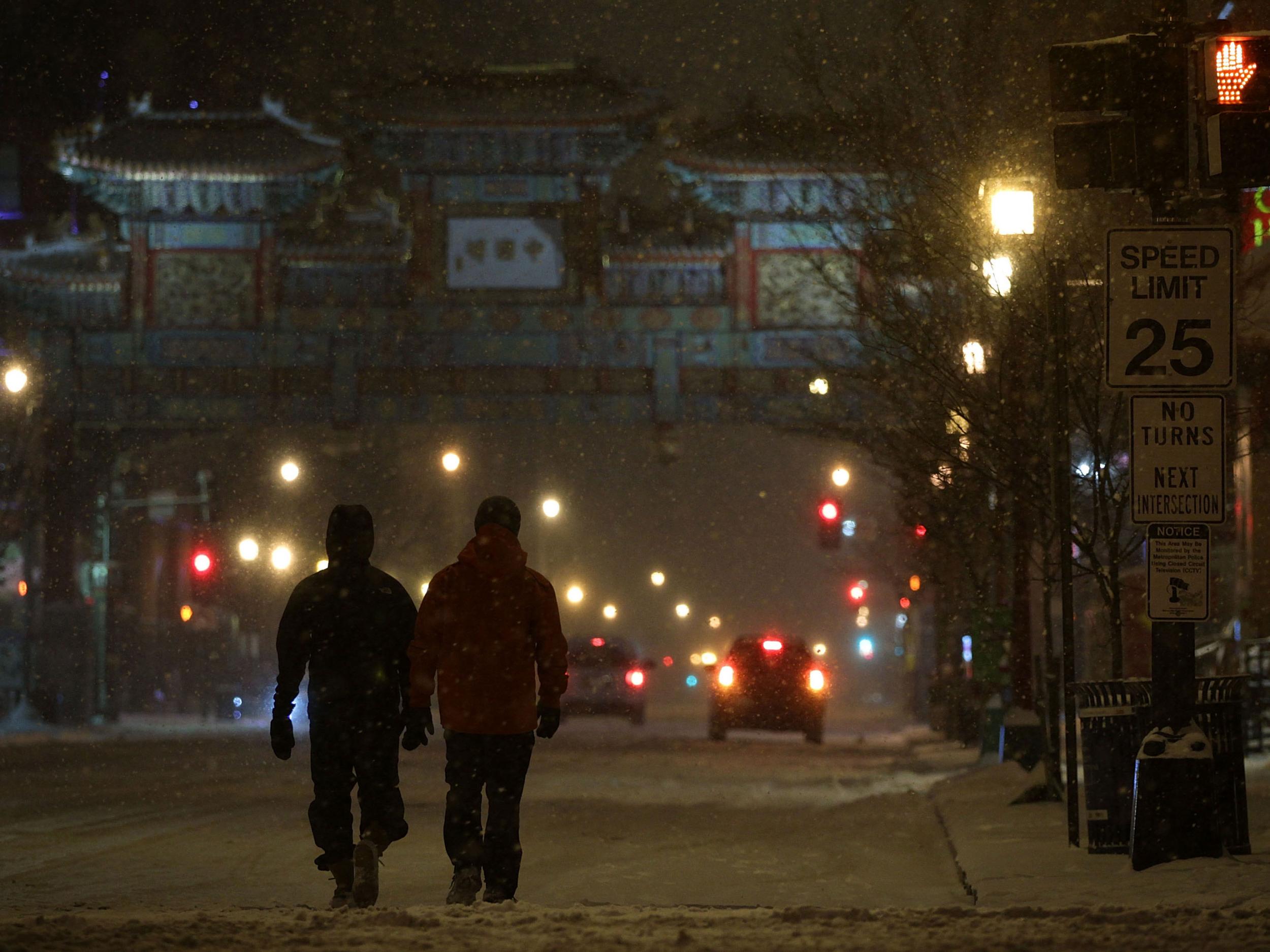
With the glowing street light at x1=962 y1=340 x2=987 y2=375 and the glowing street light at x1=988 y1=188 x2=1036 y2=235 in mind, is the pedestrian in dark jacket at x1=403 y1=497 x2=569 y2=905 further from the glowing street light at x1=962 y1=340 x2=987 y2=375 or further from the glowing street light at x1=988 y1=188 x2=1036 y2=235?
the glowing street light at x1=962 y1=340 x2=987 y2=375

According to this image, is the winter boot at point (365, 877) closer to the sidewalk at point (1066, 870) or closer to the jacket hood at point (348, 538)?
the jacket hood at point (348, 538)

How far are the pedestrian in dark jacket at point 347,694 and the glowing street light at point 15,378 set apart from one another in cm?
2510

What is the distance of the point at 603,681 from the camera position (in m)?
34.2

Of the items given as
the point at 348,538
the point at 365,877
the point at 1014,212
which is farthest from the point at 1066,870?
the point at 1014,212

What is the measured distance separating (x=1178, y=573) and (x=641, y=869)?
Result: 4051mm

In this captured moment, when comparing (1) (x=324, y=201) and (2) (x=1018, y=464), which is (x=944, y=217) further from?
(1) (x=324, y=201)

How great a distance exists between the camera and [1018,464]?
1370 cm

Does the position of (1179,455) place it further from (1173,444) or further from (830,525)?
(830,525)

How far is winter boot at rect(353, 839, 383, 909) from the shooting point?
8539 mm

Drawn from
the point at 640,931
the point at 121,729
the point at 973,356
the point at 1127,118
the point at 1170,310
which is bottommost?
the point at 121,729

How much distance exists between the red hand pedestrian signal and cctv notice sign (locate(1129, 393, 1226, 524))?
5.40ft

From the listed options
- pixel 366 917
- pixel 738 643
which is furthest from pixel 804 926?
pixel 738 643

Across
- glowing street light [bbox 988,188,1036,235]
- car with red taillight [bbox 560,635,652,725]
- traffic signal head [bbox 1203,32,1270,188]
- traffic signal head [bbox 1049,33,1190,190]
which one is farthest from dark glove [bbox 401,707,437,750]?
car with red taillight [bbox 560,635,652,725]

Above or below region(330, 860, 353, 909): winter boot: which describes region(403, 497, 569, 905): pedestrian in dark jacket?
above
